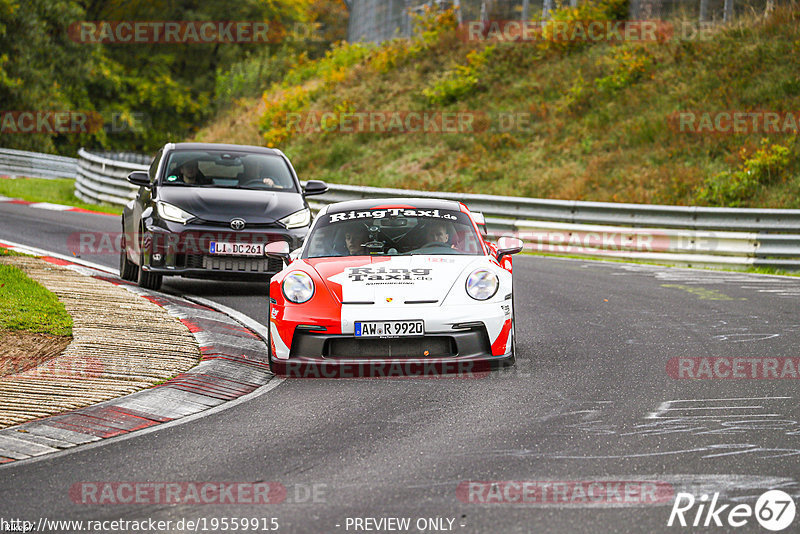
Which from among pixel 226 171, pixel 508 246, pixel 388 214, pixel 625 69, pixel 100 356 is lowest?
pixel 100 356

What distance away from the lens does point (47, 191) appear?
28.4 metres

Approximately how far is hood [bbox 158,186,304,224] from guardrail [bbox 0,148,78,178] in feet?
76.7

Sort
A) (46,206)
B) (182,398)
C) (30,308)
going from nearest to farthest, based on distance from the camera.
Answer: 1. (182,398)
2. (30,308)
3. (46,206)

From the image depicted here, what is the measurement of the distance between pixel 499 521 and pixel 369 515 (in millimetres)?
565

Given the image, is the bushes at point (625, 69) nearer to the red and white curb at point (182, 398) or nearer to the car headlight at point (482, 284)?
the red and white curb at point (182, 398)

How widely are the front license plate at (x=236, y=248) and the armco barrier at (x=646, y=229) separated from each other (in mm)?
7993

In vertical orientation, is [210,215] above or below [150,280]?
above

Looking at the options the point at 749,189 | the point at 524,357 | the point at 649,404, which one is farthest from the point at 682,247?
the point at 649,404

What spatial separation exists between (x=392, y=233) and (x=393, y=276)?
1.22m

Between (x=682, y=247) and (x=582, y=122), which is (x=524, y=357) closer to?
(x=682, y=247)

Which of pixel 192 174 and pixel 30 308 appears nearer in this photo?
pixel 30 308

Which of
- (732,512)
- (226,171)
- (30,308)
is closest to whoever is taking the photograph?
(732,512)

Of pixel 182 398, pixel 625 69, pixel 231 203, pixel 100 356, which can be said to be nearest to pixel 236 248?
pixel 231 203

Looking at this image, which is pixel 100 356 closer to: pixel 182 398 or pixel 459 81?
pixel 182 398
